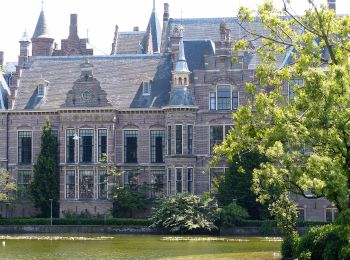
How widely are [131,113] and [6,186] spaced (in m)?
11.0

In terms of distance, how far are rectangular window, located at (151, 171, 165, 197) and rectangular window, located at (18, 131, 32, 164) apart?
995cm

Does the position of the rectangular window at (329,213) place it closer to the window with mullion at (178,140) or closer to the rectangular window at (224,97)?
the rectangular window at (224,97)

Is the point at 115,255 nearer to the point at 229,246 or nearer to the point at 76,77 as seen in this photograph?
the point at 229,246

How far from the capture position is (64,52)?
8294 cm

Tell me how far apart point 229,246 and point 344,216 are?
20186 millimetres

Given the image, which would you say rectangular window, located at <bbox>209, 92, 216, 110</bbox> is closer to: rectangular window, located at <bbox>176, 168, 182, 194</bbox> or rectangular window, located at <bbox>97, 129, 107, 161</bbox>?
rectangular window, located at <bbox>176, 168, 182, 194</bbox>

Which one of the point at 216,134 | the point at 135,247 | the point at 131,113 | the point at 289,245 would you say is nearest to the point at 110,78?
the point at 131,113

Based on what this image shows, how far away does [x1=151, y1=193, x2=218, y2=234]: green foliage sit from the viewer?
59.7 metres

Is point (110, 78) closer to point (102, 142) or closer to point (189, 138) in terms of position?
point (102, 142)

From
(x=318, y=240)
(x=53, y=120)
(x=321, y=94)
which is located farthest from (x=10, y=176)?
(x=321, y=94)

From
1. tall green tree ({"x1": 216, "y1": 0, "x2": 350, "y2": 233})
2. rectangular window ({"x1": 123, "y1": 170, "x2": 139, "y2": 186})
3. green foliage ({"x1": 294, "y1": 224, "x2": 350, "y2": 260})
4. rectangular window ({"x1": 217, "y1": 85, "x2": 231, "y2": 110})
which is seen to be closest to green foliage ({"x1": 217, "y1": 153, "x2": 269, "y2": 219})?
rectangular window ({"x1": 217, "y1": 85, "x2": 231, "y2": 110})

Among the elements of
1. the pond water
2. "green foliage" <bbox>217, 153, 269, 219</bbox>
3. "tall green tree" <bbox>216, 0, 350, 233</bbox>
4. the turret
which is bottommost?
the pond water

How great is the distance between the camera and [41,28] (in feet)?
271

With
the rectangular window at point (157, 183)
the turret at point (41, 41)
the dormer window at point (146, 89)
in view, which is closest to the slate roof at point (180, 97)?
the dormer window at point (146, 89)
